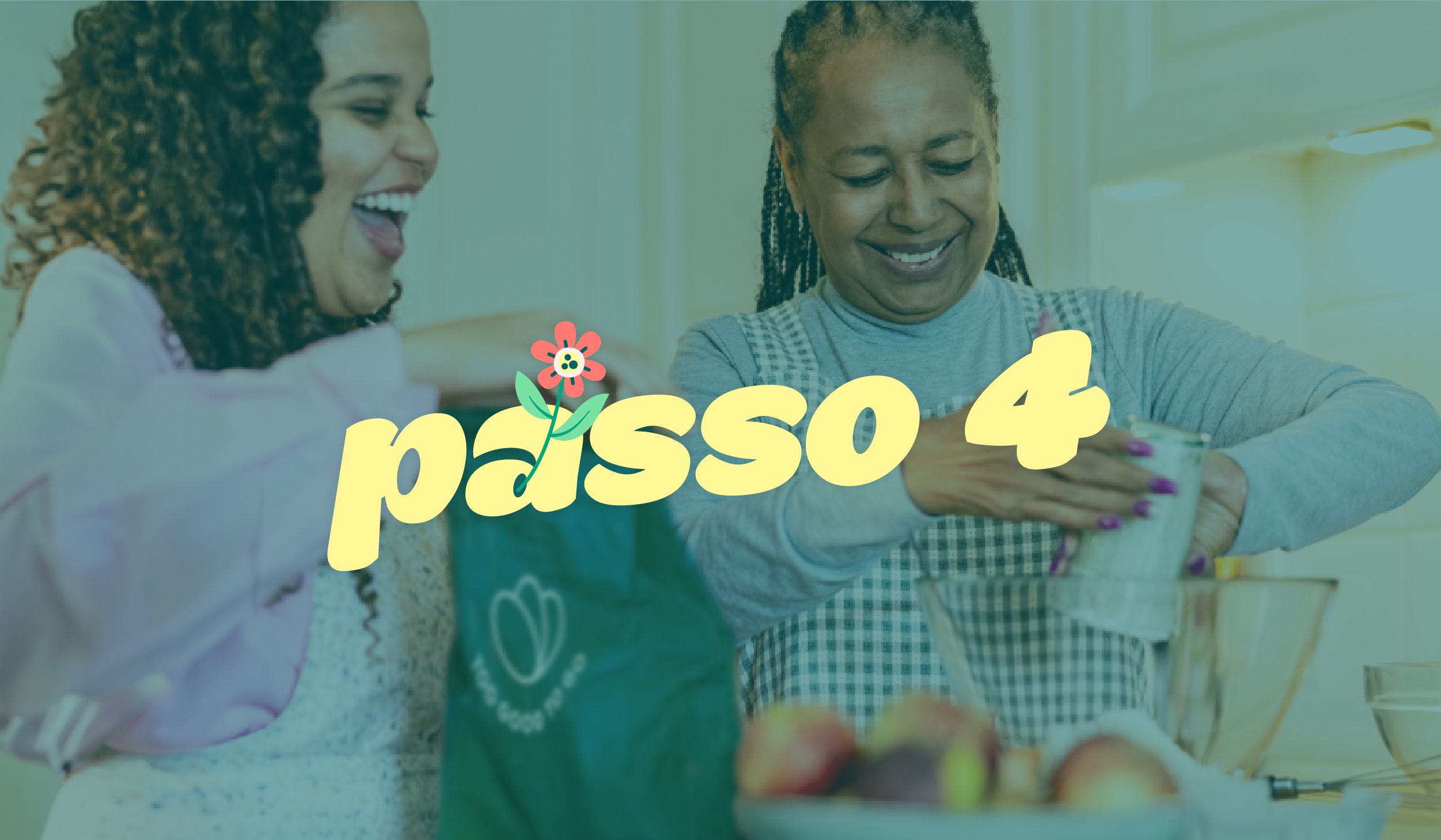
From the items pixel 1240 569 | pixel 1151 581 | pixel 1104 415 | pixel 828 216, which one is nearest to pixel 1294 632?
pixel 1151 581

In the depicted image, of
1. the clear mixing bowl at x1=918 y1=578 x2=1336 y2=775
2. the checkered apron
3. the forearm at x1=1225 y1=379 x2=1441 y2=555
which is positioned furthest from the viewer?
the checkered apron

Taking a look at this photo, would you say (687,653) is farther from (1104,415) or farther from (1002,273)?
(1002,273)

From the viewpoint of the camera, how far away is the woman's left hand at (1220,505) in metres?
0.78

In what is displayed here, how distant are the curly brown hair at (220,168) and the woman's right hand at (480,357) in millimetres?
243

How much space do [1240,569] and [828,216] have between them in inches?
29.0

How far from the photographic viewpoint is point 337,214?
103 centimetres

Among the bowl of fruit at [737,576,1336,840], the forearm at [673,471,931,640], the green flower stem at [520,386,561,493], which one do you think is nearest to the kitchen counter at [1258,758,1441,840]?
the bowl of fruit at [737,576,1336,840]

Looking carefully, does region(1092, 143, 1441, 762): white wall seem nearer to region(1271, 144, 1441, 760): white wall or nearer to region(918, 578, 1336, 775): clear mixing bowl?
region(1271, 144, 1441, 760): white wall

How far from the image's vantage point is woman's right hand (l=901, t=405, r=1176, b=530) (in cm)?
61

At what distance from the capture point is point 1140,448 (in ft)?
1.99

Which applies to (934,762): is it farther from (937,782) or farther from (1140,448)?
(1140,448)

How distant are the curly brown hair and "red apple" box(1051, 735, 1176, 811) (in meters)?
0.72

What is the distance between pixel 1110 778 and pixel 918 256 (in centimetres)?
74

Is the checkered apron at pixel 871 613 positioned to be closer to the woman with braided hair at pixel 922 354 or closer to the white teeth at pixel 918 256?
the woman with braided hair at pixel 922 354
